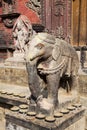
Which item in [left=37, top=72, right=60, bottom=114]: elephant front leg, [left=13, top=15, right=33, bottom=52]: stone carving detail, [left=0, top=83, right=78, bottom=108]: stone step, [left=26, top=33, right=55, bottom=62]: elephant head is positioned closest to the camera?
[left=26, top=33, right=55, bottom=62]: elephant head

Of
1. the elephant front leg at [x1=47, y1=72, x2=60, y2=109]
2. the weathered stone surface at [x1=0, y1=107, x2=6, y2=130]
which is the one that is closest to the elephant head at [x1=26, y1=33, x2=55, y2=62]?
the elephant front leg at [x1=47, y1=72, x2=60, y2=109]

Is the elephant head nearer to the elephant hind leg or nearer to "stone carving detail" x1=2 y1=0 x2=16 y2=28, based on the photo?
the elephant hind leg

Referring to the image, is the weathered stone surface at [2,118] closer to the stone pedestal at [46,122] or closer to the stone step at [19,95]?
the stone step at [19,95]

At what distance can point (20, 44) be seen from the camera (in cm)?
796

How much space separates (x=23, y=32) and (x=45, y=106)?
3.89 metres

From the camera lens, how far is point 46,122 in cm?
415

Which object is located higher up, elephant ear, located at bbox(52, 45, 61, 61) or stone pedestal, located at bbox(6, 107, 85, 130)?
elephant ear, located at bbox(52, 45, 61, 61)

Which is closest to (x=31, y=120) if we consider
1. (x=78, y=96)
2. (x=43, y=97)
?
(x=43, y=97)

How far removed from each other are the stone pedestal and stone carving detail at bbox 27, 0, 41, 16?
634 centimetres

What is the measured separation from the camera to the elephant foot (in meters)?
4.31

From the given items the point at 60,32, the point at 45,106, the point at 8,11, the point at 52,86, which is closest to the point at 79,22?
the point at 60,32

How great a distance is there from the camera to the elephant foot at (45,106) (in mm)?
4312

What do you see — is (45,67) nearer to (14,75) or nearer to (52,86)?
(52,86)

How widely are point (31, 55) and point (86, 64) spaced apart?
2.95 metres
